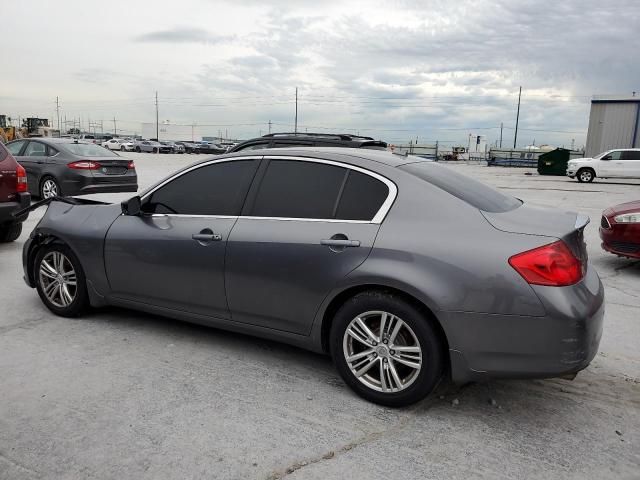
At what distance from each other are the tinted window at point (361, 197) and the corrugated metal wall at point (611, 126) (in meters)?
36.7

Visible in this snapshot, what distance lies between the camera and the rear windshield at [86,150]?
11961mm

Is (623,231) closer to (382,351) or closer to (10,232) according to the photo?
(382,351)

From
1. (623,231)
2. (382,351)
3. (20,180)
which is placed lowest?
(382,351)

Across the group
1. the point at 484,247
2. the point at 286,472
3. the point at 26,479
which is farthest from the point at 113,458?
the point at 484,247

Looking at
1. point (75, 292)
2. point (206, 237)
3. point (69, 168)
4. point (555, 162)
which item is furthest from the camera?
point (555, 162)

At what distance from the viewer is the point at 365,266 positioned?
127 inches

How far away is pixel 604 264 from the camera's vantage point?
7.36 meters

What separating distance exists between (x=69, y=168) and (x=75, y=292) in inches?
308

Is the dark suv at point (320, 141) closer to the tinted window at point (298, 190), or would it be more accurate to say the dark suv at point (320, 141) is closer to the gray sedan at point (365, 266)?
the gray sedan at point (365, 266)

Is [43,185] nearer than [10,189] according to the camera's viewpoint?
No

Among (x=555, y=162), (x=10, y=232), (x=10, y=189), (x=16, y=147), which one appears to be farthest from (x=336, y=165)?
(x=555, y=162)

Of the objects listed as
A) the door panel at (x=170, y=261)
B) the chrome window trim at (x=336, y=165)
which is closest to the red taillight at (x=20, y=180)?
the door panel at (x=170, y=261)

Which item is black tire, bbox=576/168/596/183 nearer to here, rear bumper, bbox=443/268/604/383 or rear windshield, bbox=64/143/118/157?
rear windshield, bbox=64/143/118/157

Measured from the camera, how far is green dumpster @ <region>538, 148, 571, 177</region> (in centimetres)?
3150
